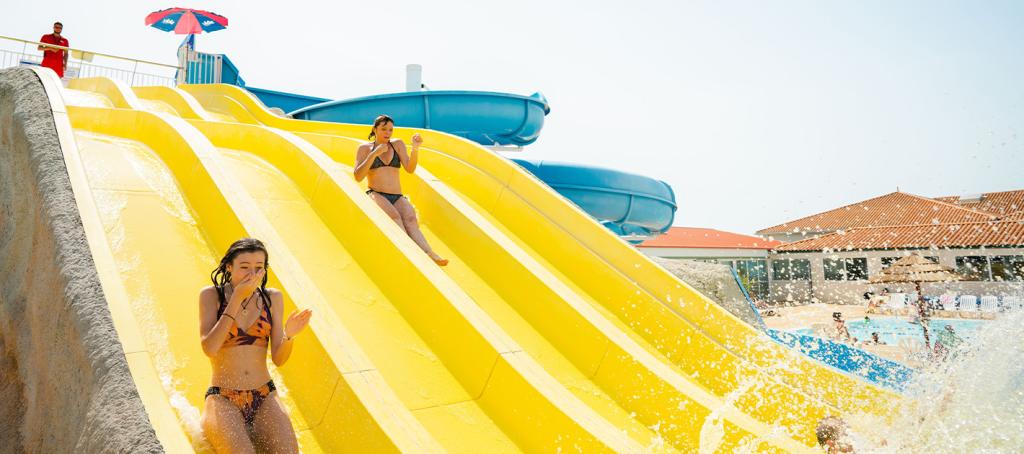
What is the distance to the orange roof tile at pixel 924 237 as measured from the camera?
21203mm

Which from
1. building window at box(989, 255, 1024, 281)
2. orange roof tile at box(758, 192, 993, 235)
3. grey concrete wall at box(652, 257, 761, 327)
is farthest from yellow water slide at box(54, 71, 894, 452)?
orange roof tile at box(758, 192, 993, 235)

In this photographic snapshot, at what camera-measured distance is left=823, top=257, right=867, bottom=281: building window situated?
2356cm

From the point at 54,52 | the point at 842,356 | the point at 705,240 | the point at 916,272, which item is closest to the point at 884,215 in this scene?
the point at 705,240

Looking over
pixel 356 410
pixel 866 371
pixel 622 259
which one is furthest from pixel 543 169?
pixel 356 410

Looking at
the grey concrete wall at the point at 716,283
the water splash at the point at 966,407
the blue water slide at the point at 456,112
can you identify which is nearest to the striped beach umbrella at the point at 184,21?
the blue water slide at the point at 456,112

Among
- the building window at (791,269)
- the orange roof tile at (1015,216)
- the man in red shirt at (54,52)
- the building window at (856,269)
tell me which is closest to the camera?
the man in red shirt at (54,52)

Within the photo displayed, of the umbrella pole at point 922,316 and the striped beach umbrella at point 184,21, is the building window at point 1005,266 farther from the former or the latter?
the striped beach umbrella at point 184,21

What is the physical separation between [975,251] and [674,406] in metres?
22.9

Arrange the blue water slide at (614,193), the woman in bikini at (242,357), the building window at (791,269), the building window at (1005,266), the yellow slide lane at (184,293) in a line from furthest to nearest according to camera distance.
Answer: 1. the building window at (791,269)
2. the building window at (1005,266)
3. the blue water slide at (614,193)
4. the yellow slide lane at (184,293)
5. the woman in bikini at (242,357)

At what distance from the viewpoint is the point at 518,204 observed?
5965 millimetres

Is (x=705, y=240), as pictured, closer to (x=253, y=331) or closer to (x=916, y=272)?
(x=916, y=272)

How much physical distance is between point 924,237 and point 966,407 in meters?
22.9

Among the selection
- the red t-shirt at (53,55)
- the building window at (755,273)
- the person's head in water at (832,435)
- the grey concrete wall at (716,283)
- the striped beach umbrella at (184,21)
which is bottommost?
the building window at (755,273)

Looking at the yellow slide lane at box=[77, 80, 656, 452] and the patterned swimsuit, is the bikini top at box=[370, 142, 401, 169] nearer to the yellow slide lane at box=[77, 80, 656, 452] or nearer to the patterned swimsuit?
the yellow slide lane at box=[77, 80, 656, 452]
